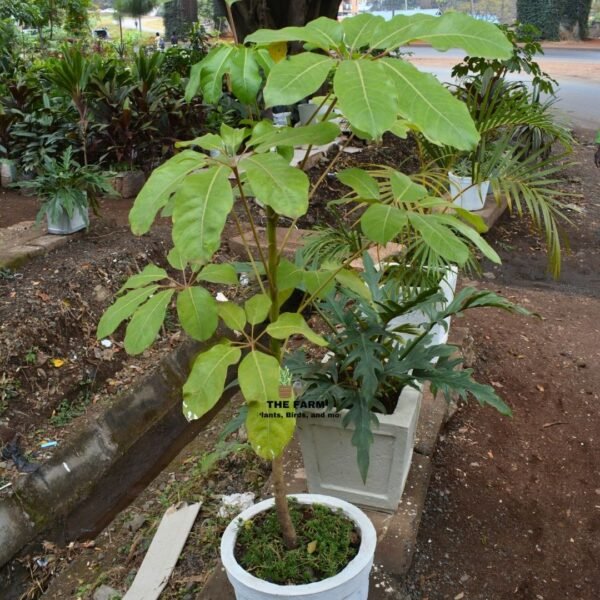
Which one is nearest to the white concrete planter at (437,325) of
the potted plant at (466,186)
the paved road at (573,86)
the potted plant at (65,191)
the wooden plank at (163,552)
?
the wooden plank at (163,552)

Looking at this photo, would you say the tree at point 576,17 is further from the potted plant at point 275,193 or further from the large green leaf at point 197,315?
the large green leaf at point 197,315

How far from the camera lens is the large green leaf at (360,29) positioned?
3.60 feet

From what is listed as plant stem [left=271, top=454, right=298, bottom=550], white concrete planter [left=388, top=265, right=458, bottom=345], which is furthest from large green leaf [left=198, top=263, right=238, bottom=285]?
white concrete planter [left=388, top=265, right=458, bottom=345]

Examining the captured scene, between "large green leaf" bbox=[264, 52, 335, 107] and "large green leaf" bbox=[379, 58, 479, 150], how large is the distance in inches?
4.0

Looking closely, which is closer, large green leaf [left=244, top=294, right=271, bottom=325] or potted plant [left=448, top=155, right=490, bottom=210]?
large green leaf [left=244, top=294, right=271, bottom=325]

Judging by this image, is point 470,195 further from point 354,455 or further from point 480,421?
point 354,455

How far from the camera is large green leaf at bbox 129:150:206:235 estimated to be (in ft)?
3.62

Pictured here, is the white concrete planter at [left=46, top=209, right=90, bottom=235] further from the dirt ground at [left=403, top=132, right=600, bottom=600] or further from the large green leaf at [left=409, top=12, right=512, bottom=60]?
the large green leaf at [left=409, top=12, right=512, bottom=60]

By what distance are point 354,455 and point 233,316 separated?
0.89 metres

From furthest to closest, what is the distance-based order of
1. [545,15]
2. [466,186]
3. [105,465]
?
[545,15] → [466,186] → [105,465]

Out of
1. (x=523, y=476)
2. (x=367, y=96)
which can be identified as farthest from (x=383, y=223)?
(x=523, y=476)

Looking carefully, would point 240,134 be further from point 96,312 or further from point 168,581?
point 96,312

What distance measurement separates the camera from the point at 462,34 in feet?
3.49

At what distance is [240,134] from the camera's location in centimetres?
126
